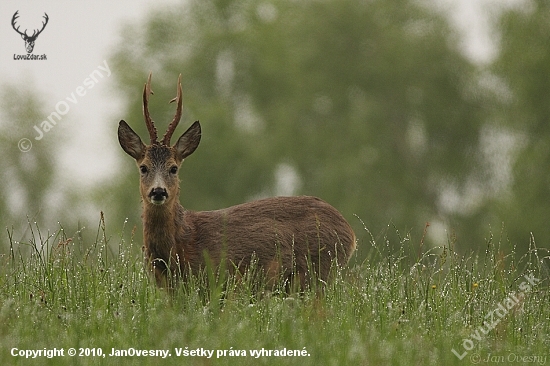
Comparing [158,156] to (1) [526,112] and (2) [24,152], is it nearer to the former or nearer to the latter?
(1) [526,112]

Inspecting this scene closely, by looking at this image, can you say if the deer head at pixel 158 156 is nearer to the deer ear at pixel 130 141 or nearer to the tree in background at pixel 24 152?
the deer ear at pixel 130 141

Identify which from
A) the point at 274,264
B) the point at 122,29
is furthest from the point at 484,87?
the point at 274,264

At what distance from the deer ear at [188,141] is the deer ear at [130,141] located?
284 millimetres

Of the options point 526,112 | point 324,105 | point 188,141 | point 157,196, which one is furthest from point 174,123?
point 324,105

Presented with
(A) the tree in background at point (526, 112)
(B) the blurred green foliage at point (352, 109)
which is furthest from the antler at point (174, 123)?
(B) the blurred green foliage at point (352, 109)

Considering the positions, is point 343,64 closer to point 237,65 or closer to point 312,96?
point 312,96

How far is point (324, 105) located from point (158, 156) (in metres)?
24.6

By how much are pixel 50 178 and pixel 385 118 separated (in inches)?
426

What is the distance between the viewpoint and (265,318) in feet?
22.4

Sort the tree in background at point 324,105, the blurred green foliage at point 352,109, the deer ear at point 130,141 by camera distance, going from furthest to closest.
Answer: the tree in background at point 324,105 < the blurred green foliage at point 352,109 < the deer ear at point 130,141

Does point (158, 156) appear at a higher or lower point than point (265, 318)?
higher

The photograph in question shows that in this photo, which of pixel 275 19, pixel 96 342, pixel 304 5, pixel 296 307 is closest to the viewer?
pixel 96 342

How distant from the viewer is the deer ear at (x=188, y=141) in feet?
28.1

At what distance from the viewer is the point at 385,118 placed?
101 ft
